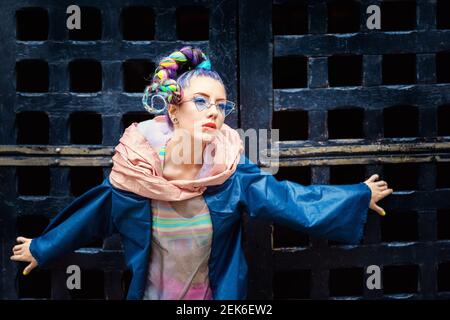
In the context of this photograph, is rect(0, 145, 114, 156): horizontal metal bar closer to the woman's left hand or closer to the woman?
the woman

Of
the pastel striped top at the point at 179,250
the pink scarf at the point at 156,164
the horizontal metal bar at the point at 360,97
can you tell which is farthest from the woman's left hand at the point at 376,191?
the pastel striped top at the point at 179,250

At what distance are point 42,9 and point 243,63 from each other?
919mm

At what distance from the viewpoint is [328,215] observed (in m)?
2.05

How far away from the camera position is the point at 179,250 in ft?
6.60

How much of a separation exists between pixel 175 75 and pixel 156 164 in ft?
1.07

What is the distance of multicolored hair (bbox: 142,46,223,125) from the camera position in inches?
74.6

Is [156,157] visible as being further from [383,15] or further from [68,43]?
[383,15]

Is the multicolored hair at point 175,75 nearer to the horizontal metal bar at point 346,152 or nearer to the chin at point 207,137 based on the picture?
the chin at point 207,137

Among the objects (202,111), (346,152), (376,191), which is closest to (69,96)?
(202,111)

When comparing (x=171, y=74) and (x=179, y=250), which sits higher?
(x=171, y=74)

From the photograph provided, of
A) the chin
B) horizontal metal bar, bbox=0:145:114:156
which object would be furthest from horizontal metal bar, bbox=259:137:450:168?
horizontal metal bar, bbox=0:145:114:156

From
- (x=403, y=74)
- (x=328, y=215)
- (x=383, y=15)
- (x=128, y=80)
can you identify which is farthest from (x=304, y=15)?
(x=328, y=215)

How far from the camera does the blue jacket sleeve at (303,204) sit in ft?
6.64

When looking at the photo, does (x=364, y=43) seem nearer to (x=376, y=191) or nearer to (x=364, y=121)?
(x=364, y=121)
